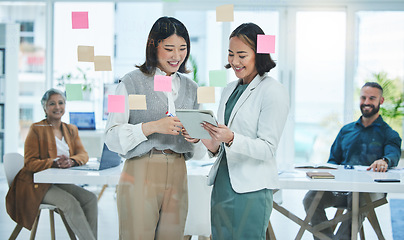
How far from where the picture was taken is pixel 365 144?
2.15 metres

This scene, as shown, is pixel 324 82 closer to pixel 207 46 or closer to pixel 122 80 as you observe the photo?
pixel 207 46

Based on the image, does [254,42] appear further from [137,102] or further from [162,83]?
[137,102]

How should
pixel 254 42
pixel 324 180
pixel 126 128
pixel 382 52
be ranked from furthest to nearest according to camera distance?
1. pixel 382 52
2. pixel 324 180
3. pixel 126 128
4. pixel 254 42

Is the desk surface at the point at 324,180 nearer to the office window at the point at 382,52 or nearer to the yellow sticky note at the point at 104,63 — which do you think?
the office window at the point at 382,52

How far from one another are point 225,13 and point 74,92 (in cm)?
83

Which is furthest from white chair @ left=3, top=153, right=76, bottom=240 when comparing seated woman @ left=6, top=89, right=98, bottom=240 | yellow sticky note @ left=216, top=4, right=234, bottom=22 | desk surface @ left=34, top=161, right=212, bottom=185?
yellow sticky note @ left=216, top=4, right=234, bottom=22

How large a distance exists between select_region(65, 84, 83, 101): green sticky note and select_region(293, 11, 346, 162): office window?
1077 millimetres

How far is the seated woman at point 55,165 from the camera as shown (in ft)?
7.04

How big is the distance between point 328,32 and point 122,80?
1.07 meters

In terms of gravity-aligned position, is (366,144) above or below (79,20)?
below

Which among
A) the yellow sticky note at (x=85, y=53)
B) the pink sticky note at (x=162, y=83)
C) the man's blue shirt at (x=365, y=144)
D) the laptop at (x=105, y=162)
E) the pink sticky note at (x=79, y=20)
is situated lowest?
the laptop at (x=105, y=162)

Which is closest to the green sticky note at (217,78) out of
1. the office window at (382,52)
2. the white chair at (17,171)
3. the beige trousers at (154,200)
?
the beige trousers at (154,200)

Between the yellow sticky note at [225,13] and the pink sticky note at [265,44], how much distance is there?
0.75ft

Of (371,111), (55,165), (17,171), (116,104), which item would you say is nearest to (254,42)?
(116,104)
